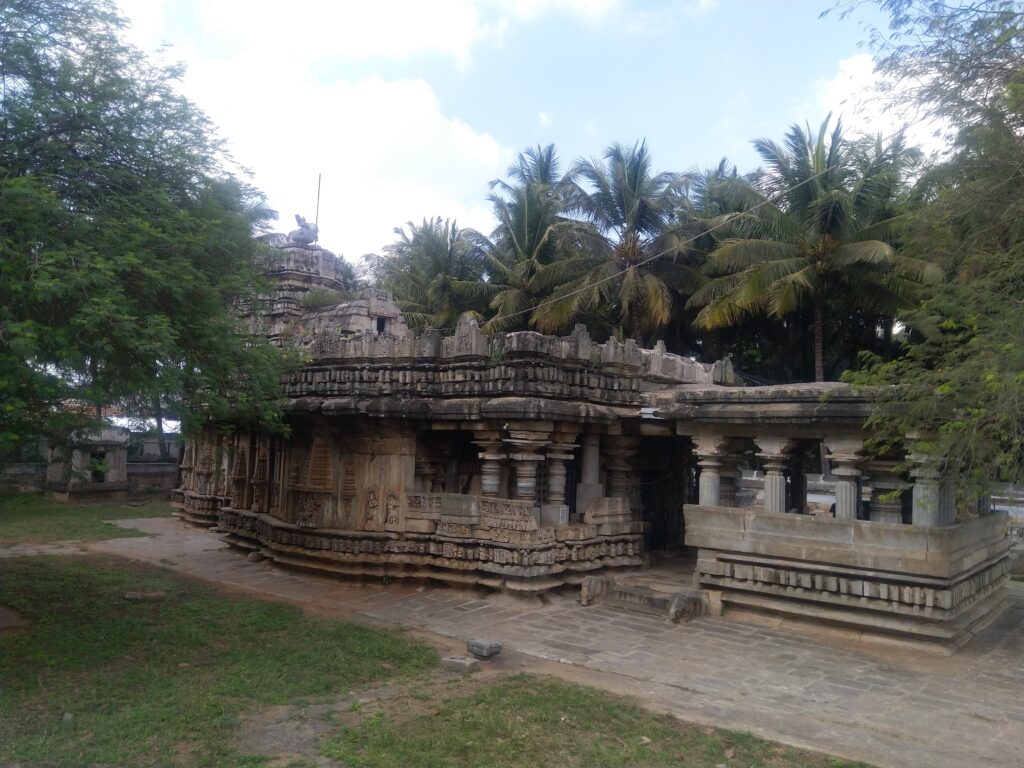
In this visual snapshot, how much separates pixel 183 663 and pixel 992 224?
9.19m

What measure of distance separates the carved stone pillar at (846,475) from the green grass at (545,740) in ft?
13.8

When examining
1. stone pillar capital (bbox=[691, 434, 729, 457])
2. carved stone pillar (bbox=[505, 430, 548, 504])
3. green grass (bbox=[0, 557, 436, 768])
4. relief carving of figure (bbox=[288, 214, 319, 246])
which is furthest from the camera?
relief carving of figure (bbox=[288, 214, 319, 246])

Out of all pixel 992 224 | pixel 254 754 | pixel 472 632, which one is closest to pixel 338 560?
pixel 472 632

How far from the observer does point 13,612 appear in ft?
29.7

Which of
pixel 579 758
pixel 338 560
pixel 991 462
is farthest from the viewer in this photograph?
pixel 338 560

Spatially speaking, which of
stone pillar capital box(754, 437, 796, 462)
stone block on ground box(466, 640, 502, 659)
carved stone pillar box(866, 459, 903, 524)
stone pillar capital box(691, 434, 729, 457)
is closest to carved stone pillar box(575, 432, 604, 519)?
stone pillar capital box(691, 434, 729, 457)

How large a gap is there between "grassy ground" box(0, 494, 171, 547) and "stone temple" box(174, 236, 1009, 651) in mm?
4152

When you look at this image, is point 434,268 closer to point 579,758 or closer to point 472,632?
point 472,632

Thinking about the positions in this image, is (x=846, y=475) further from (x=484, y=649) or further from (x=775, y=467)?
(x=484, y=649)

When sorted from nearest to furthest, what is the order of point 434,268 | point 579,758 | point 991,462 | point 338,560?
point 579,758, point 991,462, point 338,560, point 434,268

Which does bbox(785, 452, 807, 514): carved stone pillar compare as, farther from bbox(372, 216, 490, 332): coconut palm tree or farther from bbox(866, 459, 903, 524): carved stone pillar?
bbox(372, 216, 490, 332): coconut palm tree

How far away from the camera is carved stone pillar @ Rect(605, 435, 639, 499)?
1239 cm

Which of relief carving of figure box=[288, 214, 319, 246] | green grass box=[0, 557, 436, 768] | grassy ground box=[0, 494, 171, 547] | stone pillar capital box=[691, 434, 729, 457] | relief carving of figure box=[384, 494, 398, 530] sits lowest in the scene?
green grass box=[0, 557, 436, 768]

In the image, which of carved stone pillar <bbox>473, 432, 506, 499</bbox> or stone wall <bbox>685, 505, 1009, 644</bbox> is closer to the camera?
stone wall <bbox>685, 505, 1009, 644</bbox>
